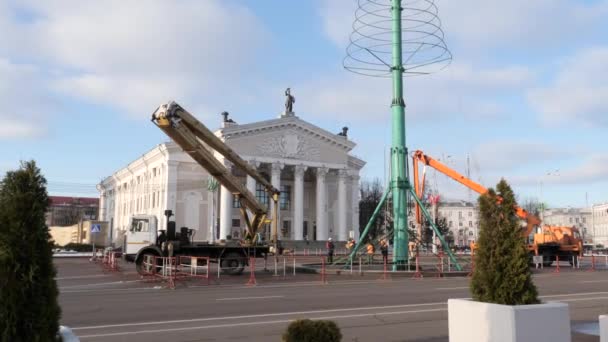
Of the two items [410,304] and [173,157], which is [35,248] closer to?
[410,304]

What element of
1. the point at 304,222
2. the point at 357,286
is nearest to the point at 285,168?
the point at 304,222

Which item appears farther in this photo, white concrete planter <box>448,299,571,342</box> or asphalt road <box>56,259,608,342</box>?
asphalt road <box>56,259,608,342</box>

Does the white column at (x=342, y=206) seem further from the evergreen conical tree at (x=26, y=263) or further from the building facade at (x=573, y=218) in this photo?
the building facade at (x=573, y=218)

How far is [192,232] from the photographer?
2886cm

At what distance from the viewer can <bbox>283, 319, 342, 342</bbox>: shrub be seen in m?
5.14

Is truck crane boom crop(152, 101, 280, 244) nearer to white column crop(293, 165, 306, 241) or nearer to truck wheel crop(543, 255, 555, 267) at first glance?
truck wheel crop(543, 255, 555, 267)

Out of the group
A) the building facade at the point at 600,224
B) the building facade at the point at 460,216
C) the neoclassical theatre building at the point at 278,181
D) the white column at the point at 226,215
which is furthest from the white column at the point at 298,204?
the building facade at the point at 600,224

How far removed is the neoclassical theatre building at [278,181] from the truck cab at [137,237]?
3306cm

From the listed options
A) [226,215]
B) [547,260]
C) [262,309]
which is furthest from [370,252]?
[226,215]

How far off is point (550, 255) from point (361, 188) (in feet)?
236

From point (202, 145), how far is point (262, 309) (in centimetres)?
1498

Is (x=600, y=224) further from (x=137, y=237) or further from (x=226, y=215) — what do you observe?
(x=137, y=237)

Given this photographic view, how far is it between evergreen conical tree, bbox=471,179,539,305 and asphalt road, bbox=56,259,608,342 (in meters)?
2.68

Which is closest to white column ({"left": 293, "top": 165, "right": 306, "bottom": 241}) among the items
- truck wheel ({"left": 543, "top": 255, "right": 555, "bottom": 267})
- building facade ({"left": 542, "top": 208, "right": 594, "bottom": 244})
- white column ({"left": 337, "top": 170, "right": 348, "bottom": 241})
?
white column ({"left": 337, "top": 170, "right": 348, "bottom": 241})
